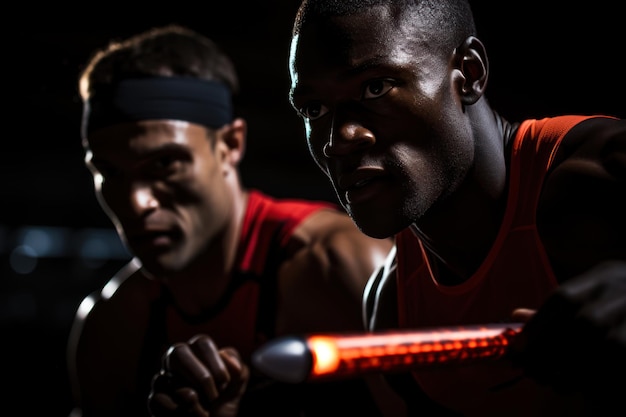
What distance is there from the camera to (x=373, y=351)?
31.2 inches

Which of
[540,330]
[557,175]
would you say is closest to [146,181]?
[557,175]

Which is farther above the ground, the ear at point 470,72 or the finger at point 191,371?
the ear at point 470,72

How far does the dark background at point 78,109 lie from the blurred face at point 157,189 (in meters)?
0.41

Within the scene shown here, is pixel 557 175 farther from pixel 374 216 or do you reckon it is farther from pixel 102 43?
pixel 102 43

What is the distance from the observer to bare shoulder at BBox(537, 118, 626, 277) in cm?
103

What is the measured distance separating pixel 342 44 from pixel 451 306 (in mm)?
493

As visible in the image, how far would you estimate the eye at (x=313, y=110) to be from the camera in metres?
1.24

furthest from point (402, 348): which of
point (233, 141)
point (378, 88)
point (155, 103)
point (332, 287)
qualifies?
point (233, 141)

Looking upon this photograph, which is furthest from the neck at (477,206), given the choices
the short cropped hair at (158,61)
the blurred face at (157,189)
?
the short cropped hair at (158,61)

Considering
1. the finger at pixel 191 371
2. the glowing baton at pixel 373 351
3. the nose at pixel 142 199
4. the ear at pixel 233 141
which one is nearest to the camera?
the glowing baton at pixel 373 351

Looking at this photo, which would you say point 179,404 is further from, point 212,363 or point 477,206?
point 477,206

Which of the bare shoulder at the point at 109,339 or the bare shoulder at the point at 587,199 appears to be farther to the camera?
the bare shoulder at the point at 109,339

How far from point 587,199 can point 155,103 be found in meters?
1.40

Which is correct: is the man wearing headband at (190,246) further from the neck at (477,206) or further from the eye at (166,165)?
the neck at (477,206)
